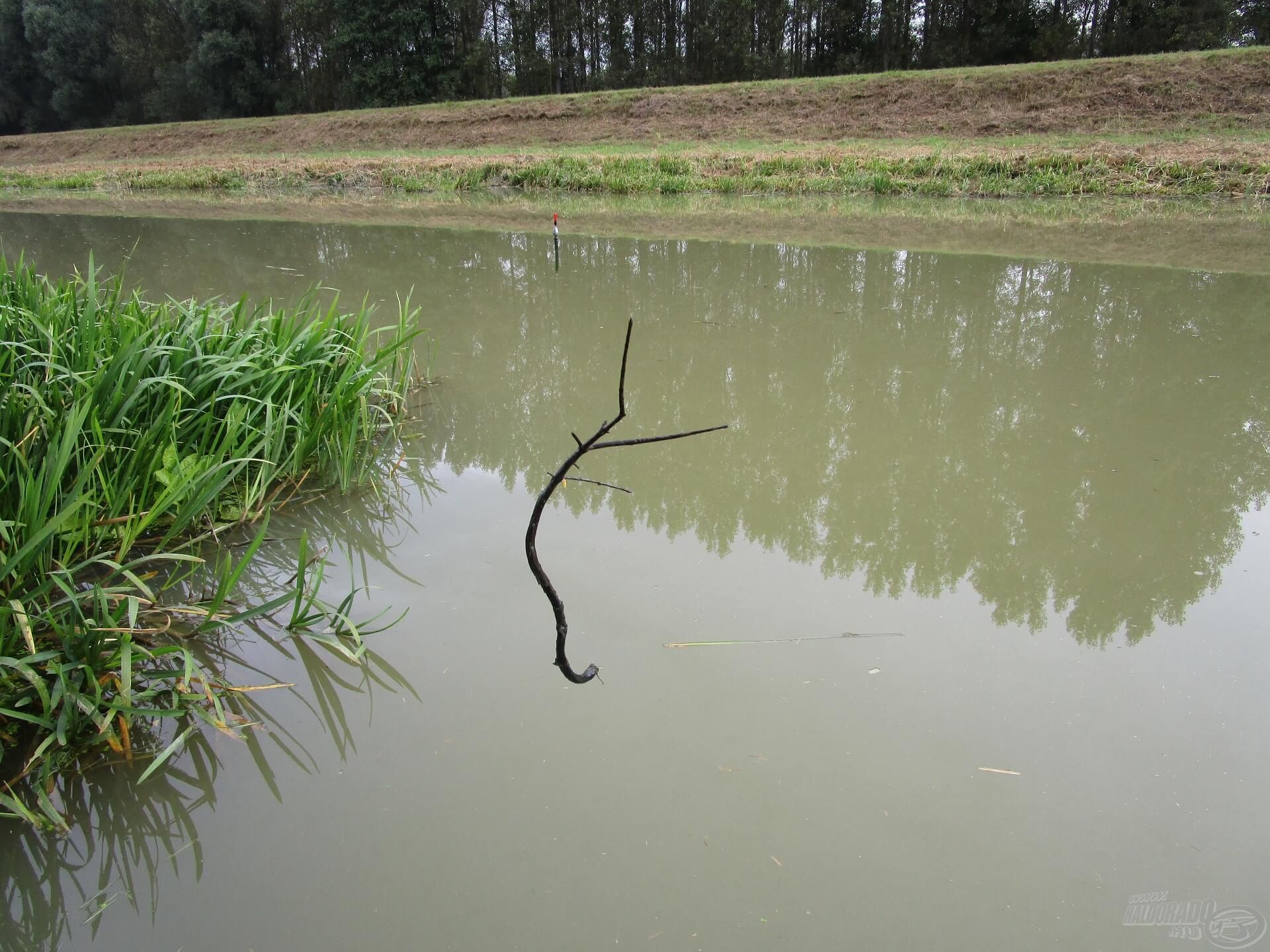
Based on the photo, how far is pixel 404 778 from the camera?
56.4 inches

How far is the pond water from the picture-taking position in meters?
1.20

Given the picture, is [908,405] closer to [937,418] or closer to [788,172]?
[937,418]

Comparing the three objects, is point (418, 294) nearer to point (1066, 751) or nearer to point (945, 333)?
point (945, 333)

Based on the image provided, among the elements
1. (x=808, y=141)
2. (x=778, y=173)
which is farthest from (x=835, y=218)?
(x=808, y=141)

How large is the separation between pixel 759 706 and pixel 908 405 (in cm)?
202

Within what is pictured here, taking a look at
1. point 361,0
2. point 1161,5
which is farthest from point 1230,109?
point 361,0

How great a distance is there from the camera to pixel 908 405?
3244 millimetres

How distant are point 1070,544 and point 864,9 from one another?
26.1 meters

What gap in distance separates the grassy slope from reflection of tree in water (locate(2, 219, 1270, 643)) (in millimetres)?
6028

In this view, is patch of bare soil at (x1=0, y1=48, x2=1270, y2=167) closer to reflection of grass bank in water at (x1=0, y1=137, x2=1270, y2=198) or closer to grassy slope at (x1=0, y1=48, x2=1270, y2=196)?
grassy slope at (x1=0, y1=48, x2=1270, y2=196)

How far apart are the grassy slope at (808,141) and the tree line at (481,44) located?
761cm

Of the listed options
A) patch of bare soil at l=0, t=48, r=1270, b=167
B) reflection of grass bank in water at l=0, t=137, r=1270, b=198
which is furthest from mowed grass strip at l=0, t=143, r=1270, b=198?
patch of bare soil at l=0, t=48, r=1270, b=167

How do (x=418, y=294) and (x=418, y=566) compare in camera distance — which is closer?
(x=418, y=566)

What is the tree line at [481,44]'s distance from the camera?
70.0ft
